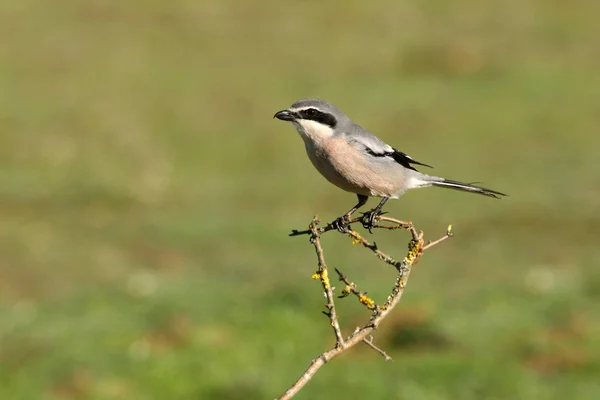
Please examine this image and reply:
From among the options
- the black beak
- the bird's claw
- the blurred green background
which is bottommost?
the bird's claw

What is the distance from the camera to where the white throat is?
5.41 m

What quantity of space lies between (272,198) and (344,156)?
17.1 m

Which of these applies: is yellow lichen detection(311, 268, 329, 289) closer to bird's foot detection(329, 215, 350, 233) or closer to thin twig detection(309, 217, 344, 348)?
thin twig detection(309, 217, 344, 348)

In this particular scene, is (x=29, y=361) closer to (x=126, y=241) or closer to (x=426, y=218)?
(x=126, y=241)

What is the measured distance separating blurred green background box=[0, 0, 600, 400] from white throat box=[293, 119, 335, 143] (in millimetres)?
5434

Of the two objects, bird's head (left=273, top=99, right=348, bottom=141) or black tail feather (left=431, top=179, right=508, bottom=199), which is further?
black tail feather (left=431, top=179, right=508, bottom=199)

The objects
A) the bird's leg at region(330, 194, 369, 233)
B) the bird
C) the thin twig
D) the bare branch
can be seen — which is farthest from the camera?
the bird

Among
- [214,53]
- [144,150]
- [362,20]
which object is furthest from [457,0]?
[144,150]

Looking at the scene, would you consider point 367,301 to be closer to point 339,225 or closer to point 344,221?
point 339,225

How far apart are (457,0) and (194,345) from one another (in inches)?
1081

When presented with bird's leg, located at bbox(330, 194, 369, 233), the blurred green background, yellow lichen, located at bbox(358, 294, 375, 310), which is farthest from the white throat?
the blurred green background

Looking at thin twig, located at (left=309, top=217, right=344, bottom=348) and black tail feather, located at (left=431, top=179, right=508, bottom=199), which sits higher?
black tail feather, located at (left=431, top=179, right=508, bottom=199)

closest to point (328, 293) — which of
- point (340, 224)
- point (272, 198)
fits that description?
point (340, 224)

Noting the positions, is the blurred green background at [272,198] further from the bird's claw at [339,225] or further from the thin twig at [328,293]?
the thin twig at [328,293]
